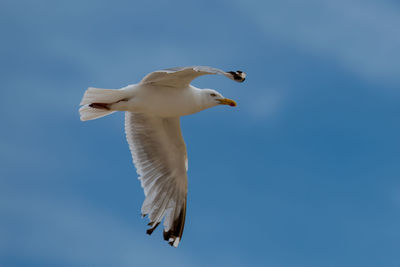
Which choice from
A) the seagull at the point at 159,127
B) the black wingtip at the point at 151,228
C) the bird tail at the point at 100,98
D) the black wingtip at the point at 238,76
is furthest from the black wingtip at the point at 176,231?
the black wingtip at the point at 238,76

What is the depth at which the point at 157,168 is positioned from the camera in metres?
7.63

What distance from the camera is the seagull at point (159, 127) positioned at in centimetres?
662

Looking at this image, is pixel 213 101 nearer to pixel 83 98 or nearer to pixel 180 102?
pixel 180 102

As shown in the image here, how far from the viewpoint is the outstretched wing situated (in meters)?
7.44

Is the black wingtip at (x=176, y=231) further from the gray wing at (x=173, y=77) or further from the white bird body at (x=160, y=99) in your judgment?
the gray wing at (x=173, y=77)

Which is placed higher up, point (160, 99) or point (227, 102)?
point (227, 102)

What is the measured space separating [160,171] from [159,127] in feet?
1.90

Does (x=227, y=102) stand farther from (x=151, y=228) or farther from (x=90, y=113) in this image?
(x=151, y=228)

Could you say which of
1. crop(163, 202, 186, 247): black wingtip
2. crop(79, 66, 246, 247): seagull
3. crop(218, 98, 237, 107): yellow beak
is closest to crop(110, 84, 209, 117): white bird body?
crop(79, 66, 246, 247): seagull

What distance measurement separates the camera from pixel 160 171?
764 centimetres

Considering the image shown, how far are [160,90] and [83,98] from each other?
2.70 ft

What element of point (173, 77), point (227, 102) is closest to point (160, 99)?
point (173, 77)

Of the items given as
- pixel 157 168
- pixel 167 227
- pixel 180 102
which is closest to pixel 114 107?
pixel 180 102

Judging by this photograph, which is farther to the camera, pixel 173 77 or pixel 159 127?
pixel 159 127
